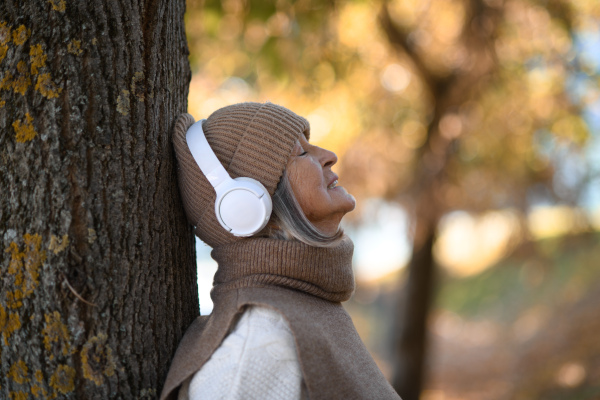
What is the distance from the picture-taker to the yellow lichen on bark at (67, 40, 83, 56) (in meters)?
1.66

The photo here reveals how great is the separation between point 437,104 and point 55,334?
17.4 ft

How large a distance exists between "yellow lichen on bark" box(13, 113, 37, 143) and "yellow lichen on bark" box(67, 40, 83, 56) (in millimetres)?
234

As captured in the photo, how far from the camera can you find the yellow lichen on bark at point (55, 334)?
161 centimetres

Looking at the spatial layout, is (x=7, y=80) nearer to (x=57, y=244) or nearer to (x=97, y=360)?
(x=57, y=244)

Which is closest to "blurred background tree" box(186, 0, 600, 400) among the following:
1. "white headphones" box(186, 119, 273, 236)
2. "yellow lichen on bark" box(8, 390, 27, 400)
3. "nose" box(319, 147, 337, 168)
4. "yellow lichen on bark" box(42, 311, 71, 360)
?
"nose" box(319, 147, 337, 168)

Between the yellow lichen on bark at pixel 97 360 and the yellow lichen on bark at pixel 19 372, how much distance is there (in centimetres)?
17

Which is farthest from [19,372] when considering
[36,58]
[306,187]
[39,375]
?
[306,187]

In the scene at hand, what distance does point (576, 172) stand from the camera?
5922 mm

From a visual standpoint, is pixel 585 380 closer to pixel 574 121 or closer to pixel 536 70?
pixel 574 121

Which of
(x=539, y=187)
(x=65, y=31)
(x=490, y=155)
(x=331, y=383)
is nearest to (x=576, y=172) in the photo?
(x=539, y=187)

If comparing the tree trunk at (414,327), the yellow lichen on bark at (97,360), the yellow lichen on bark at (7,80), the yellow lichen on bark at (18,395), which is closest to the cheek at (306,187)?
the yellow lichen on bark at (97,360)

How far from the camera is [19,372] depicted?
1627mm

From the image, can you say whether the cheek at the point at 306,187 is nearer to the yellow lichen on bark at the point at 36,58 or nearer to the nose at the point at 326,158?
A: the nose at the point at 326,158

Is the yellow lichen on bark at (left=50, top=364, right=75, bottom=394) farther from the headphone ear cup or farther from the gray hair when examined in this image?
the gray hair
